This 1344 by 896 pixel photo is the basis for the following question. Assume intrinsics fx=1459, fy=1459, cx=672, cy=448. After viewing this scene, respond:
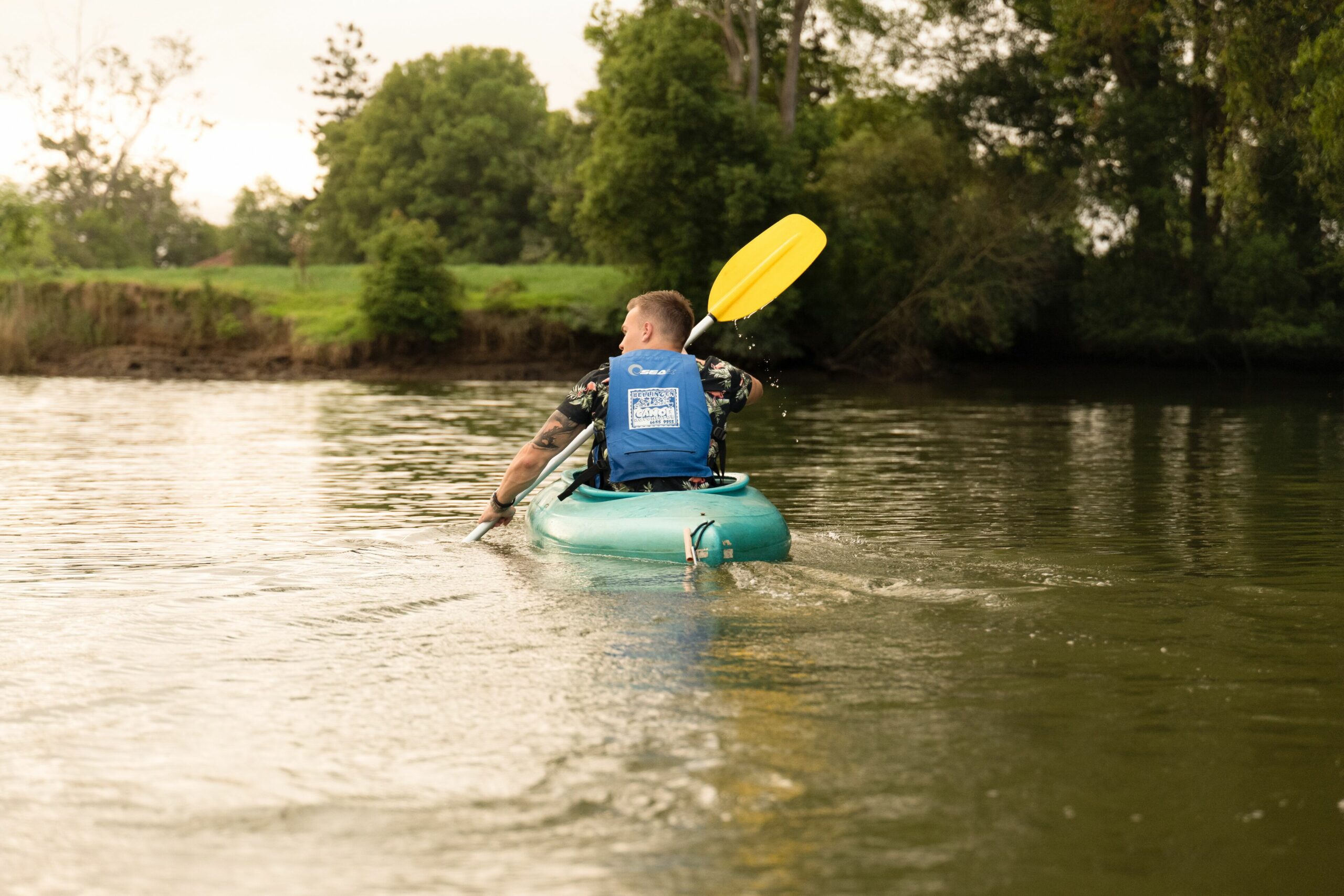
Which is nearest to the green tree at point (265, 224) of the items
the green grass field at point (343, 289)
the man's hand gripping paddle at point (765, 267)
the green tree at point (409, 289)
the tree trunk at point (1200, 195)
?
the green grass field at point (343, 289)

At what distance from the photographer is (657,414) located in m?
6.52

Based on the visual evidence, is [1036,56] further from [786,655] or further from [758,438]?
[786,655]

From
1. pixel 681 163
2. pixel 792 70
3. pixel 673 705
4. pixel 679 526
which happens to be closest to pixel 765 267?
pixel 679 526

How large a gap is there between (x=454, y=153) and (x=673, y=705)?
48.0 meters

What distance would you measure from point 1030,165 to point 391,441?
22796mm

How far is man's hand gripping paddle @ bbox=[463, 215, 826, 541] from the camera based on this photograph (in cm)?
830

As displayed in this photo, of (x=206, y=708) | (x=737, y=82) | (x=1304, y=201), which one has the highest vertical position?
(x=737, y=82)

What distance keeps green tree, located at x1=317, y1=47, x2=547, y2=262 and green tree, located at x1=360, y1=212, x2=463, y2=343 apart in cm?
1793

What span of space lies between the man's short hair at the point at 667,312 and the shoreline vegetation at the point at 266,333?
23082 mm

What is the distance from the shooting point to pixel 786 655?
4.52m

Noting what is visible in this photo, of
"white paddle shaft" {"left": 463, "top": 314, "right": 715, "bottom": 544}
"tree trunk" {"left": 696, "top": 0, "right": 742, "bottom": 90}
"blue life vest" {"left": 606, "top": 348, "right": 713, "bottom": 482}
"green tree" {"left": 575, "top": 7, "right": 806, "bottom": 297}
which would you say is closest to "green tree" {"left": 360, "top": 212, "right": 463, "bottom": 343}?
"green tree" {"left": 575, "top": 7, "right": 806, "bottom": 297}

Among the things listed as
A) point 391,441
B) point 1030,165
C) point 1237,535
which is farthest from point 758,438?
point 1030,165

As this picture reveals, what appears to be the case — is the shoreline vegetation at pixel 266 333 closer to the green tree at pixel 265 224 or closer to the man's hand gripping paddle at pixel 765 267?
the green tree at pixel 265 224

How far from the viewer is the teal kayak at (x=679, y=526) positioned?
20.0 ft
